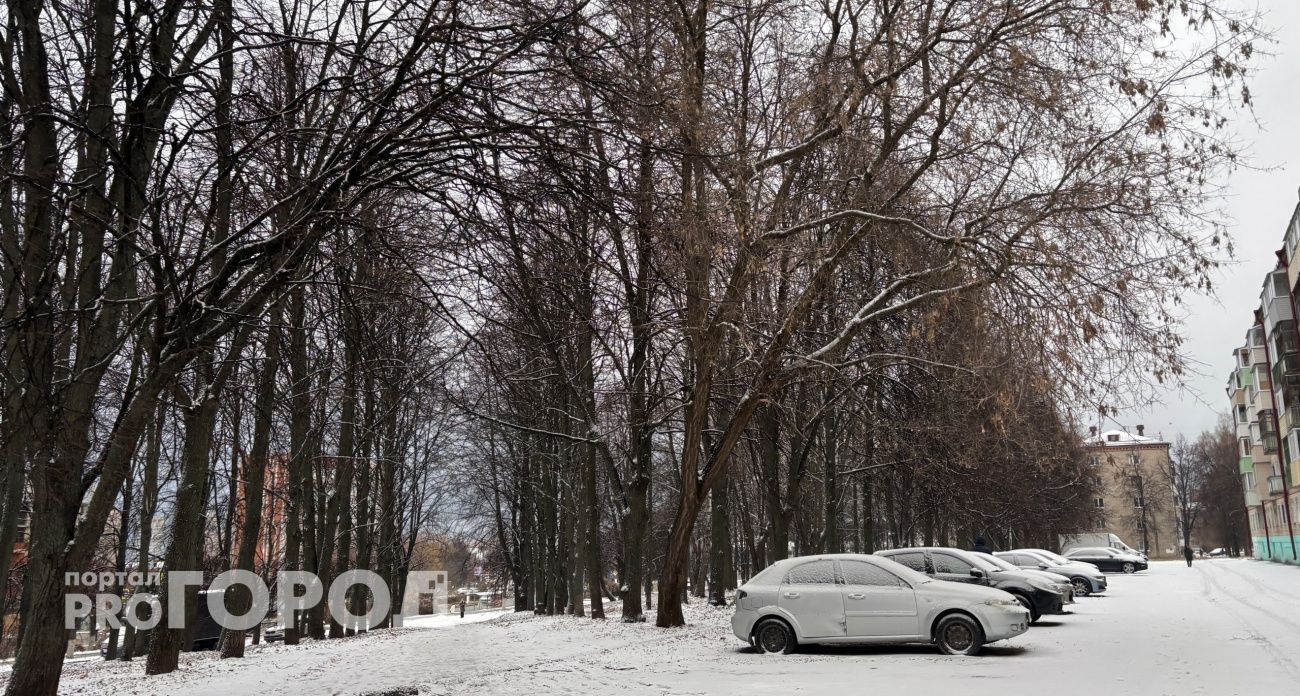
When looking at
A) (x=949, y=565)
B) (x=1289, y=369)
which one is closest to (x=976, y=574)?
(x=949, y=565)

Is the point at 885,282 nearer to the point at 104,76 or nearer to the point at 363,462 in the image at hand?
the point at 104,76

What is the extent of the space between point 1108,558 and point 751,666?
46.1 m

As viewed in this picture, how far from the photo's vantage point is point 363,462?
32062mm

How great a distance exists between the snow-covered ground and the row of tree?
7.44ft

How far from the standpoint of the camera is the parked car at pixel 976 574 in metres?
18.7

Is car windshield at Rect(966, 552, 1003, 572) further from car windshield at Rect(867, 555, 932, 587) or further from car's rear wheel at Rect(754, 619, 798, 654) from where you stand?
car's rear wheel at Rect(754, 619, 798, 654)

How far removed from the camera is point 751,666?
13266 mm

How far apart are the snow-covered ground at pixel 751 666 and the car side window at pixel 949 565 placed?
5.42 feet

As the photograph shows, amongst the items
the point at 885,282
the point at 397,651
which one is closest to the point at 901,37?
the point at 885,282

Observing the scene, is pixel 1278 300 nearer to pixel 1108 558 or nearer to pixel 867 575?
pixel 1108 558

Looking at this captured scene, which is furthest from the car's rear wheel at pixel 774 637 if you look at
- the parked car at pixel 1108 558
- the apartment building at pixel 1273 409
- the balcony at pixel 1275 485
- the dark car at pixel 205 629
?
the balcony at pixel 1275 485

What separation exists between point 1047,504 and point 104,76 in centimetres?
4955

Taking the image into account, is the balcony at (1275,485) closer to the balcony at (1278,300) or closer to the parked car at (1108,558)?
the balcony at (1278,300)

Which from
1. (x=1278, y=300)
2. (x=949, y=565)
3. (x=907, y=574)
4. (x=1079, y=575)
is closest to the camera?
(x=907, y=574)
